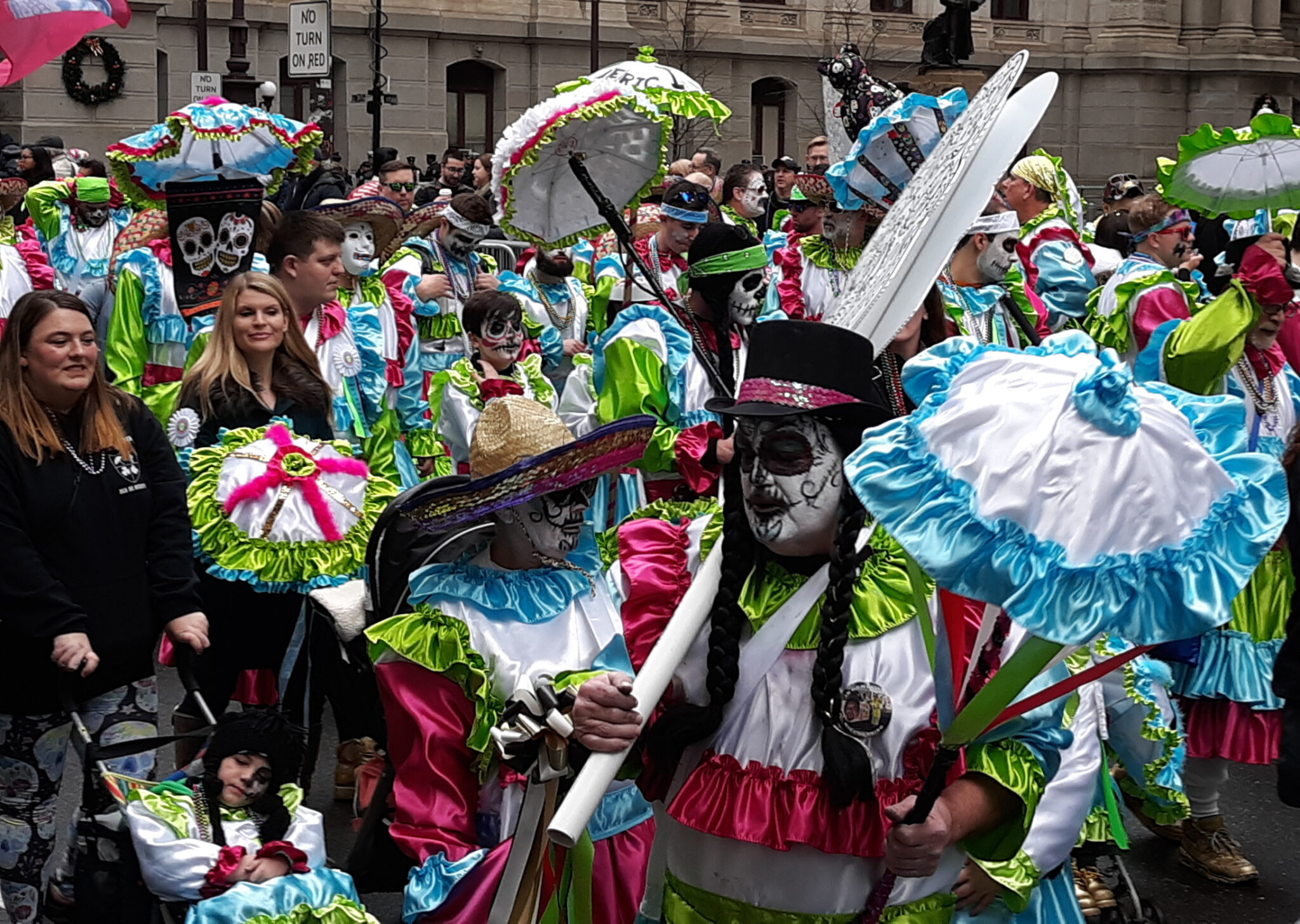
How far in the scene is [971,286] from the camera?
788cm

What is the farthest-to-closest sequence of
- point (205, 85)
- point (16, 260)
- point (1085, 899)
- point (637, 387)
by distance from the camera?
point (205, 85)
point (16, 260)
point (637, 387)
point (1085, 899)

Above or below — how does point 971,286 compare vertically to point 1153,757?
above

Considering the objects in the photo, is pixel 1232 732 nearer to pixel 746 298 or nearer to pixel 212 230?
pixel 746 298

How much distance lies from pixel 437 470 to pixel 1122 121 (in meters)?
38.0

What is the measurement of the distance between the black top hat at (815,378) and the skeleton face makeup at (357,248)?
19.3ft

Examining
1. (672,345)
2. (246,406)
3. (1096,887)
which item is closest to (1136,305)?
(672,345)

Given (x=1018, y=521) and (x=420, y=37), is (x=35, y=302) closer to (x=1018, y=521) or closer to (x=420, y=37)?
(x=1018, y=521)

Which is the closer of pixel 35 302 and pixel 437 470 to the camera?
pixel 35 302

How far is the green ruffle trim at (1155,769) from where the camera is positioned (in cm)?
542

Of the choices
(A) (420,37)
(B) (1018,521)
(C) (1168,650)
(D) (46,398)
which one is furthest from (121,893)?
(A) (420,37)

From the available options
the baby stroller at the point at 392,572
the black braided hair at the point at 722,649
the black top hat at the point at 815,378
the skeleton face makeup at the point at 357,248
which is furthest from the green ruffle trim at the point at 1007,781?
the skeleton face makeup at the point at 357,248

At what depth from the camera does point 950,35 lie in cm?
1667

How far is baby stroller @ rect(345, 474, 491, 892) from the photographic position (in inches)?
171

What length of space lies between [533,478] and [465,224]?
23.0 ft
